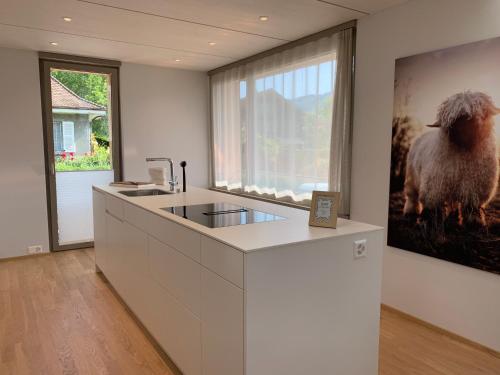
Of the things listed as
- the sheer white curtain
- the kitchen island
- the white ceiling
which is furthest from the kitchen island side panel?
the white ceiling

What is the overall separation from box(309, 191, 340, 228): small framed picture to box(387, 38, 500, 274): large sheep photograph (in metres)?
1.22

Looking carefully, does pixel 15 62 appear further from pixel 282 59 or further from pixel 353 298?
pixel 353 298

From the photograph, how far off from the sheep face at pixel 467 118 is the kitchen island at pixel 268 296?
114 centimetres

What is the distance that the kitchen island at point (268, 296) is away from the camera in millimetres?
1584

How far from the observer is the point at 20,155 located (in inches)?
176

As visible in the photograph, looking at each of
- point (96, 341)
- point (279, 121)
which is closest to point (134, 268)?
point (96, 341)

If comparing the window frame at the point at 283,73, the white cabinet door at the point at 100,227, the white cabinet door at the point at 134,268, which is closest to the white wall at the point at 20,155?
the white cabinet door at the point at 100,227

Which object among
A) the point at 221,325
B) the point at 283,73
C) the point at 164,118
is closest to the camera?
the point at 221,325

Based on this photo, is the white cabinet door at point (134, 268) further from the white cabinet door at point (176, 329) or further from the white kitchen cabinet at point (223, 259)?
the white kitchen cabinet at point (223, 259)

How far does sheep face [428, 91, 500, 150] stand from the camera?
2.44 metres

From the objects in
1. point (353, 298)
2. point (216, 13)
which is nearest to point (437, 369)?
point (353, 298)

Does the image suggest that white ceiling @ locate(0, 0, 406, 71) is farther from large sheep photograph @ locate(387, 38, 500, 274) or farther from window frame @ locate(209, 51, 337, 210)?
large sheep photograph @ locate(387, 38, 500, 274)

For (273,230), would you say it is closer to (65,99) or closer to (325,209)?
(325,209)

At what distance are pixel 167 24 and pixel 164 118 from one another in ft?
6.91
